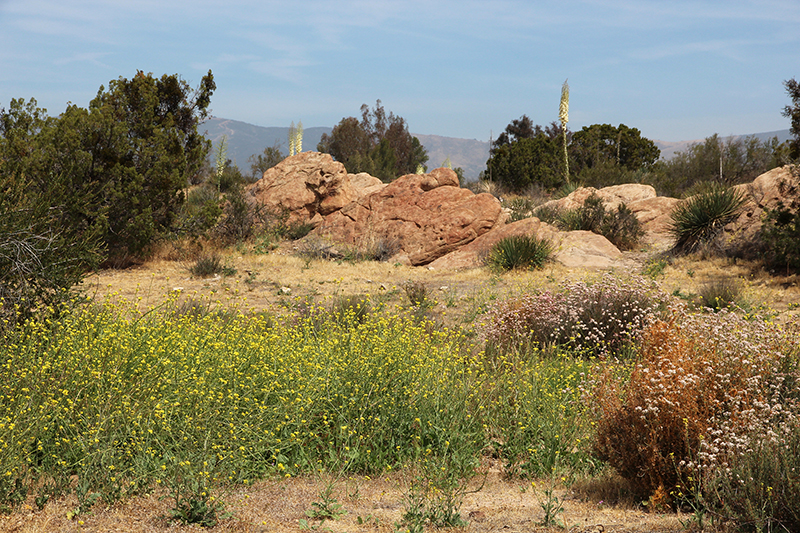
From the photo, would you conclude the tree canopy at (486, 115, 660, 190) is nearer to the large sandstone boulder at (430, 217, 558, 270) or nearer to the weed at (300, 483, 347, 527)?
the large sandstone boulder at (430, 217, 558, 270)

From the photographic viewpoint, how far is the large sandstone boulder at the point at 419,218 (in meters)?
14.9

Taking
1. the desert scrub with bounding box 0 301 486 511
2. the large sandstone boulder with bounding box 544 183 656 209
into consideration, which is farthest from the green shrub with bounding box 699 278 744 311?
the large sandstone boulder with bounding box 544 183 656 209

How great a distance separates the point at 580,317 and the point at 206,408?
16.0ft

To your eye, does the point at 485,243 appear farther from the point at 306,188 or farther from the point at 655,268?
the point at 306,188

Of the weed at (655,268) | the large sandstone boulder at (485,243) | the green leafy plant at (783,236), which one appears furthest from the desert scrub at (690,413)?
the large sandstone boulder at (485,243)

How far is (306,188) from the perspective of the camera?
18.4 meters

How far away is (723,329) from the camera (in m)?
4.95

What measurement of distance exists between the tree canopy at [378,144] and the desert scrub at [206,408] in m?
30.7

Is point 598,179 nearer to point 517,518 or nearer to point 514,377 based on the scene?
point 514,377

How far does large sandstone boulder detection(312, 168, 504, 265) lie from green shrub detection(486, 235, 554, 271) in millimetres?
2275

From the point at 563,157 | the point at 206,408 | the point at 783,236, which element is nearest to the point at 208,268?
the point at 206,408

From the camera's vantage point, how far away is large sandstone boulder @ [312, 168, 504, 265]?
14.9 metres

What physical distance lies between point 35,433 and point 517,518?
9.41 ft

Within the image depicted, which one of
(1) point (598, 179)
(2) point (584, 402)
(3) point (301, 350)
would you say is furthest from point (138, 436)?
(1) point (598, 179)
